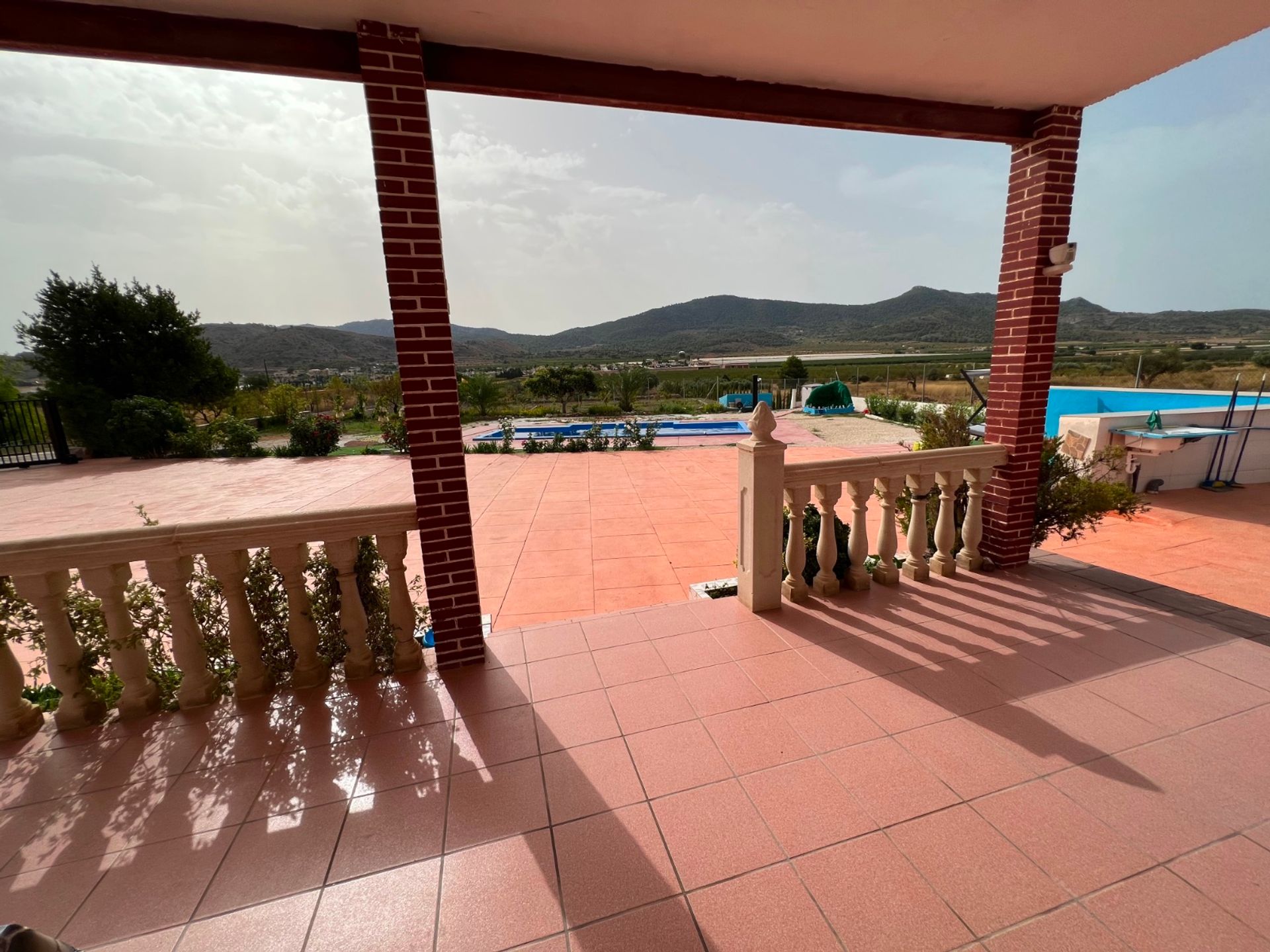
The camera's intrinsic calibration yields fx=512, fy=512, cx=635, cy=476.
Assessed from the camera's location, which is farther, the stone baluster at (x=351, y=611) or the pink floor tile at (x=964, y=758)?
the stone baluster at (x=351, y=611)

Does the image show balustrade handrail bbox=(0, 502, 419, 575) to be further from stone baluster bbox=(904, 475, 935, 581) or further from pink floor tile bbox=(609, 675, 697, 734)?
stone baluster bbox=(904, 475, 935, 581)

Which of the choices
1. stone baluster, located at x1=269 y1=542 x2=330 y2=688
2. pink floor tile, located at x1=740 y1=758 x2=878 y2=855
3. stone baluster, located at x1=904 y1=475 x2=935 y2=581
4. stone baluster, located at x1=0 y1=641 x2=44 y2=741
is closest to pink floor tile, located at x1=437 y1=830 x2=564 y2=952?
pink floor tile, located at x1=740 y1=758 x2=878 y2=855

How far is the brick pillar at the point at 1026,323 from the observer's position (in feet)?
11.2

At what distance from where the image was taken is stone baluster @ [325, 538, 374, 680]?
2.67m

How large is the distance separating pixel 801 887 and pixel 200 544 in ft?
9.49

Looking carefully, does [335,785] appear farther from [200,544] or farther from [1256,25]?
[1256,25]

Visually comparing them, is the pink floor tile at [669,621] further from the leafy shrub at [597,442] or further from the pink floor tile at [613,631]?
the leafy shrub at [597,442]

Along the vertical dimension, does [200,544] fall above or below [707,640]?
above

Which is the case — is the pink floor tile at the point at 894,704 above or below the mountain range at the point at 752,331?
below

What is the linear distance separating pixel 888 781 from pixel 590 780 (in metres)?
1.17

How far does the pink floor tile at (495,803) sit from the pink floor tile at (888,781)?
3.88 ft

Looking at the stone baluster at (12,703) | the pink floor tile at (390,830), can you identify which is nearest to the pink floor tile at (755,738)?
the pink floor tile at (390,830)

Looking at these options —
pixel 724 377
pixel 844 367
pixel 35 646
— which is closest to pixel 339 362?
pixel 724 377

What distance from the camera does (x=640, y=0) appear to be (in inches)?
87.4
